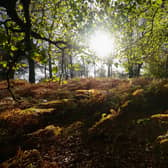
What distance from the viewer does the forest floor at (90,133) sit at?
3.04 meters

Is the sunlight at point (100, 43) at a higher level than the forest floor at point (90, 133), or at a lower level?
higher

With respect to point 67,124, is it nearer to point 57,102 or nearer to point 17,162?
point 57,102

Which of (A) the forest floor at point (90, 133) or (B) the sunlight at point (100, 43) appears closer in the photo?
(A) the forest floor at point (90, 133)

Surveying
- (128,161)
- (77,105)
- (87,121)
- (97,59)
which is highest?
(97,59)

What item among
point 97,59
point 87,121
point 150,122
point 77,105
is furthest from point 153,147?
point 77,105

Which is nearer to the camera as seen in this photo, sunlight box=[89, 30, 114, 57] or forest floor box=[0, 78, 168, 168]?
forest floor box=[0, 78, 168, 168]

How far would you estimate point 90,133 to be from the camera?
3.98 m

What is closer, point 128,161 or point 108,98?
point 128,161

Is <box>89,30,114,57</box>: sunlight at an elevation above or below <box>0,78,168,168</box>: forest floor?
above

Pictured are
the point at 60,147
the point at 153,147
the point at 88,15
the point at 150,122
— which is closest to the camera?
the point at 153,147

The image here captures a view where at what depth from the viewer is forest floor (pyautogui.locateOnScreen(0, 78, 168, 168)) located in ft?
9.98

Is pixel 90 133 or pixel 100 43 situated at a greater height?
pixel 100 43

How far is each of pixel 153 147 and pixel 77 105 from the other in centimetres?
318

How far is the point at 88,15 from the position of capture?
4.61 meters
